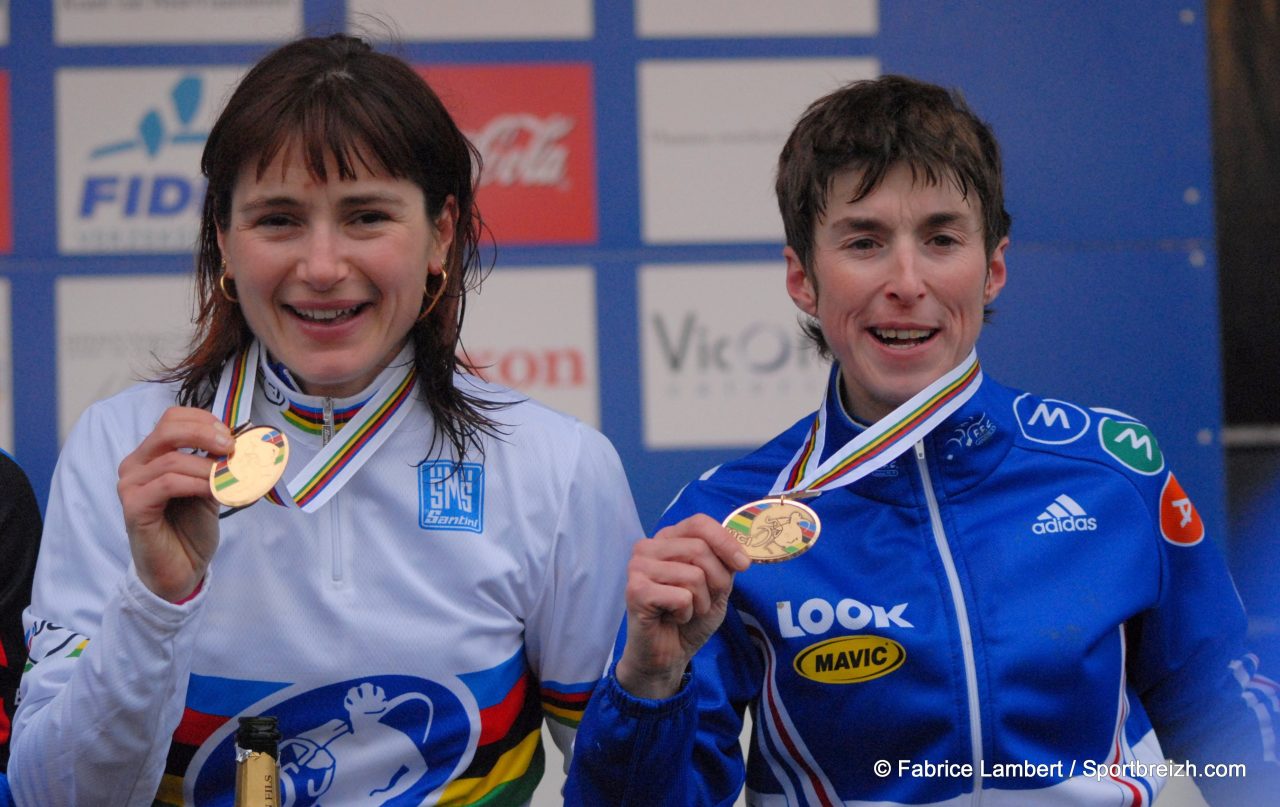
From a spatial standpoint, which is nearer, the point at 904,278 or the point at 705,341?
the point at 904,278

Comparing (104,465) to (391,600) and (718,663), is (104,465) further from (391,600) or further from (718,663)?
(718,663)

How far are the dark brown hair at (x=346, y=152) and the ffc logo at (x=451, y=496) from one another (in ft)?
0.09

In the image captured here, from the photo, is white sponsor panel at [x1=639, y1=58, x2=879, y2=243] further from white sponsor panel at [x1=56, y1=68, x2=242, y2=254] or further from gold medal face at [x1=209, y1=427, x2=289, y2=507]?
gold medal face at [x1=209, y1=427, x2=289, y2=507]

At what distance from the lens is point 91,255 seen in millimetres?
3246

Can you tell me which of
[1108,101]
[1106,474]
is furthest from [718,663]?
[1108,101]

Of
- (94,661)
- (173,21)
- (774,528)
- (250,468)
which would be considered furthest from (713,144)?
(94,661)

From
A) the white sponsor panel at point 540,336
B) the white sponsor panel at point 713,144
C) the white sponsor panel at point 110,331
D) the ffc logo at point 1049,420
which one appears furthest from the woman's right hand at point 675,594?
the white sponsor panel at point 110,331

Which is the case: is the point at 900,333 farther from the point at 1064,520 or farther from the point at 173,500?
the point at 173,500

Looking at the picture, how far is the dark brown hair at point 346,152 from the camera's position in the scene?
181cm

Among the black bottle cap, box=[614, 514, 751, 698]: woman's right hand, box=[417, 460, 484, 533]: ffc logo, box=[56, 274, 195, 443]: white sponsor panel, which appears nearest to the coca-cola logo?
box=[56, 274, 195, 443]: white sponsor panel

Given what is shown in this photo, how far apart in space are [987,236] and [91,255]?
2155 millimetres

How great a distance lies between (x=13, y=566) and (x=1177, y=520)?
5.54 ft

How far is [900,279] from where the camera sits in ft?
6.07

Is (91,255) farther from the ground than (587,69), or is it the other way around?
(587,69)
